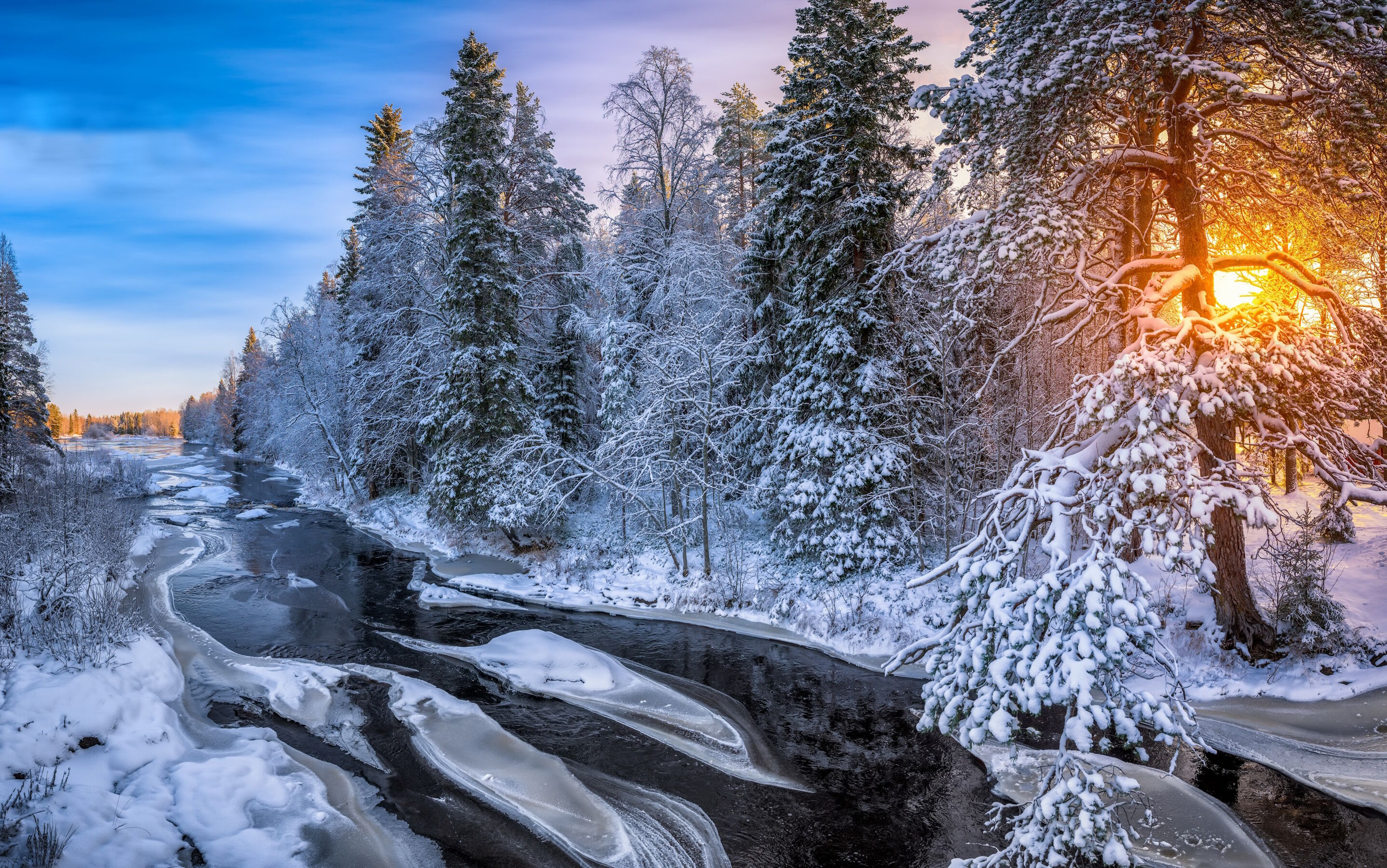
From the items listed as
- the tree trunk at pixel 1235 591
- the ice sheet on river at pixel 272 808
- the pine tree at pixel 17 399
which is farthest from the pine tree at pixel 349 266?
the tree trunk at pixel 1235 591

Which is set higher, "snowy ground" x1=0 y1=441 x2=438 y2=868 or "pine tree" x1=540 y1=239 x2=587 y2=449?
"pine tree" x1=540 y1=239 x2=587 y2=449

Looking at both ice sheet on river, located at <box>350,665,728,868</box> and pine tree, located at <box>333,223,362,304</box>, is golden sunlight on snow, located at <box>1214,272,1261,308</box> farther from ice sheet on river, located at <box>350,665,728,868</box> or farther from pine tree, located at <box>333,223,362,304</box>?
pine tree, located at <box>333,223,362,304</box>

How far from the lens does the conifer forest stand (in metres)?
5.87

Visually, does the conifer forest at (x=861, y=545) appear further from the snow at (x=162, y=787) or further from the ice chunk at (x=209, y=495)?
the ice chunk at (x=209, y=495)

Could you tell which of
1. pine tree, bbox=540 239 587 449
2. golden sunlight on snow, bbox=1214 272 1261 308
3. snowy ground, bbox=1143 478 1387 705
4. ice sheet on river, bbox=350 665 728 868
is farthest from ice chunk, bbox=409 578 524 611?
golden sunlight on snow, bbox=1214 272 1261 308

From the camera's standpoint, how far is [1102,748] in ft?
12.8

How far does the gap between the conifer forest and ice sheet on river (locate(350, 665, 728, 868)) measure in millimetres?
58

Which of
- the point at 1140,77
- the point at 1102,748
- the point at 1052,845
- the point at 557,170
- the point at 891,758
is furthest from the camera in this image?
the point at 557,170

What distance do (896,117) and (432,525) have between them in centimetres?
2073

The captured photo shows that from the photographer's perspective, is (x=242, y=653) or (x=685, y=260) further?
(x=685, y=260)

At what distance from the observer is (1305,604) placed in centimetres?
942

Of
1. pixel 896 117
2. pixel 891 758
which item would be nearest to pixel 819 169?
pixel 896 117

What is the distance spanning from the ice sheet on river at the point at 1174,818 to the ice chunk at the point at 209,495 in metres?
38.7

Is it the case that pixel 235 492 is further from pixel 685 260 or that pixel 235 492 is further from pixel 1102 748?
pixel 1102 748
